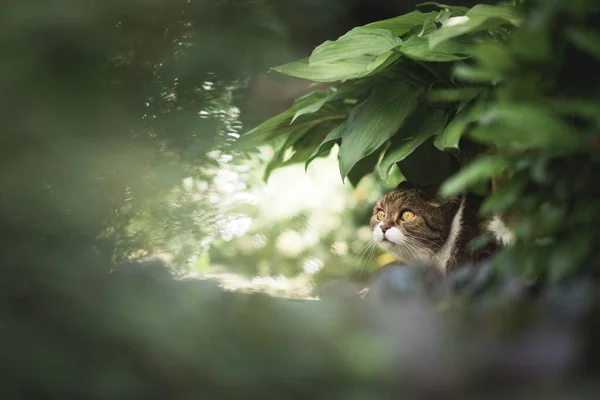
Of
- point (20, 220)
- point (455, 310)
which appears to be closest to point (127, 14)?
point (20, 220)

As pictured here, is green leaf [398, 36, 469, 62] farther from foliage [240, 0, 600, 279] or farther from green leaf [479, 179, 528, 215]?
green leaf [479, 179, 528, 215]

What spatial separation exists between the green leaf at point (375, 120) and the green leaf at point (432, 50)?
13 centimetres

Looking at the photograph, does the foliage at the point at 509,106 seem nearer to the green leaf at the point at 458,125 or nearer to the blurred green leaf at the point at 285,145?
the green leaf at the point at 458,125

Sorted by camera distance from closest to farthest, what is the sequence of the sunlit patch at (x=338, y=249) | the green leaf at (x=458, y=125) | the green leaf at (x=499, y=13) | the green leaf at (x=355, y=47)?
the green leaf at (x=499, y=13) → the green leaf at (x=458, y=125) → the green leaf at (x=355, y=47) → the sunlit patch at (x=338, y=249)

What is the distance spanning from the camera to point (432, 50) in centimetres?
98

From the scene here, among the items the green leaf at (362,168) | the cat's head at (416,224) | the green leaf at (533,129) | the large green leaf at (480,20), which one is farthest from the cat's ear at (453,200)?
the green leaf at (533,129)

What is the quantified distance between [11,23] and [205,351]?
0.26 meters

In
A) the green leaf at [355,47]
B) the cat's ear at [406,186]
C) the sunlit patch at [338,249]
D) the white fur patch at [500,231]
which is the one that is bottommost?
the sunlit patch at [338,249]

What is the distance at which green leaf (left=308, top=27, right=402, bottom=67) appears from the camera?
1.04m

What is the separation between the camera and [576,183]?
0.65m

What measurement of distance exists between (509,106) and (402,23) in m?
0.64

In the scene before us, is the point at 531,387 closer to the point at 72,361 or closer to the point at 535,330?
the point at 535,330

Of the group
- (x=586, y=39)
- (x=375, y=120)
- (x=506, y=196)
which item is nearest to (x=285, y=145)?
(x=375, y=120)

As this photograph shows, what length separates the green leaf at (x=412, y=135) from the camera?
1084 mm
